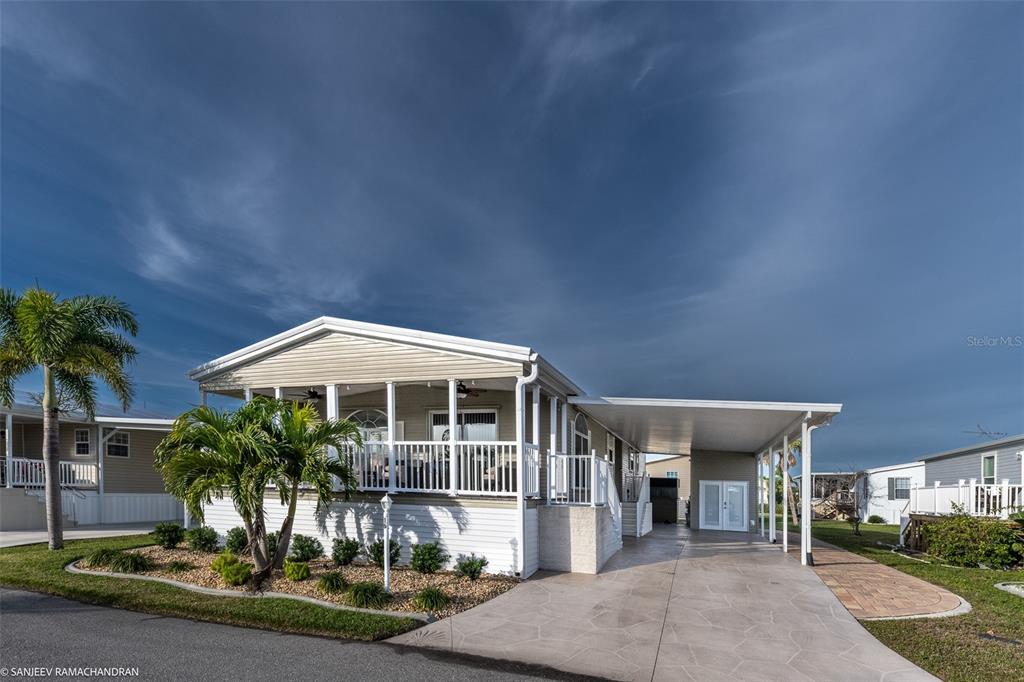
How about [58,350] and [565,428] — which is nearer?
[58,350]

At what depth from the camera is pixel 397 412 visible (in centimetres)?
1358

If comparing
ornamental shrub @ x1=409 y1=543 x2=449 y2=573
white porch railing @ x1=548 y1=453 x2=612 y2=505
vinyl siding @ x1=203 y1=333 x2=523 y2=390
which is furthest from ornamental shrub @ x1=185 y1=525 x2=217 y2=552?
white porch railing @ x1=548 y1=453 x2=612 y2=505

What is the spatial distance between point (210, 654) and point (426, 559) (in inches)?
163

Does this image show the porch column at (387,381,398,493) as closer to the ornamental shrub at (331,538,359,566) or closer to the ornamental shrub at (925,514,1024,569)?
the ornamental shrub at (331,538,359,566)

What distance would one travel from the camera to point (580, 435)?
14.4 metres

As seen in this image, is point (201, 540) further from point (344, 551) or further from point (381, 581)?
point (381, 581)

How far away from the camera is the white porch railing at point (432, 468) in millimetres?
10203

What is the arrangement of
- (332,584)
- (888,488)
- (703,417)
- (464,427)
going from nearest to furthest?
(332,584) → (703,417) → (464,427) → (888,488)

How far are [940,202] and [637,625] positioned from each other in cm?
1808

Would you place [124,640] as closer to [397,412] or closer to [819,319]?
[397,412]

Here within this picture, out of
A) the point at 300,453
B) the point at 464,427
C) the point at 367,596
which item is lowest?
the point at 367,596

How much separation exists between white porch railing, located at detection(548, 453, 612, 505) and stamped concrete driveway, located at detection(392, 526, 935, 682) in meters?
1.45

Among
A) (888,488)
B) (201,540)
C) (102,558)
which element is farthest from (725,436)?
(888,488)

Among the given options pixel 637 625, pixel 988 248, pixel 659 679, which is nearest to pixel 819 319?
pixel 988 248
